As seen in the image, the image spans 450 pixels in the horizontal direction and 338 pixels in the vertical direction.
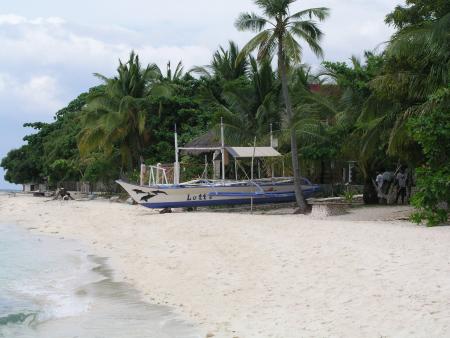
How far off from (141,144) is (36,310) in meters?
25.3

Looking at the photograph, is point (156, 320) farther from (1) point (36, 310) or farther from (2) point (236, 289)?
(1) point (36, 310)

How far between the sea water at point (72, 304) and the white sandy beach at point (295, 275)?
0.38 meters

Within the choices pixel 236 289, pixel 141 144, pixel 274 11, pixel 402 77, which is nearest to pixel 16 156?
pixel 141 144

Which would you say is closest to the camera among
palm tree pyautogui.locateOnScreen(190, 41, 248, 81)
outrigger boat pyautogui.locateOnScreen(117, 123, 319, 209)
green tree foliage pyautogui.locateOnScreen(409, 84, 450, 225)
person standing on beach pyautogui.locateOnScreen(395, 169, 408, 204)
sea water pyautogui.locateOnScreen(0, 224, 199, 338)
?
sea water pyautogui.locateOnScreen(0, 224, 199, 338)

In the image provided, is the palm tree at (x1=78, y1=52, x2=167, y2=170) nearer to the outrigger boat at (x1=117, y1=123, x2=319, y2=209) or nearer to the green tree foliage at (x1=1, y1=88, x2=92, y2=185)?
the green tree foliage at (x1=1, y1=88, x2=92, y2=185)

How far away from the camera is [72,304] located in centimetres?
898

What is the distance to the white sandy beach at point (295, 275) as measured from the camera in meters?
6.57

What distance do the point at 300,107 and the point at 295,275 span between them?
45.6 ft

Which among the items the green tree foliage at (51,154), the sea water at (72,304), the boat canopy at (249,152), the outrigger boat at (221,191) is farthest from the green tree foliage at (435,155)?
the green tree foliage at (51,154)

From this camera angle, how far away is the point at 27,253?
15.4 m

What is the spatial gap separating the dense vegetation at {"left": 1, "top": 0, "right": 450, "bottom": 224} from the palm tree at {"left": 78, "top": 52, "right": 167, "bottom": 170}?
0.06 m

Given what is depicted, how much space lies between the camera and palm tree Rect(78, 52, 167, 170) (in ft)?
105

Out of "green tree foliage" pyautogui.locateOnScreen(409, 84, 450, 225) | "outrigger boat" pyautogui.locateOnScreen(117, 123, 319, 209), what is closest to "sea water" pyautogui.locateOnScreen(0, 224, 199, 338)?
"outrigger boat" pyautogui.locateOnScreen(117, 123, 319, 209)

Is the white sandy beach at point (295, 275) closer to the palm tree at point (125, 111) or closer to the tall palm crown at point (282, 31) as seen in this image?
the tall palm crown at point (282, 31)
